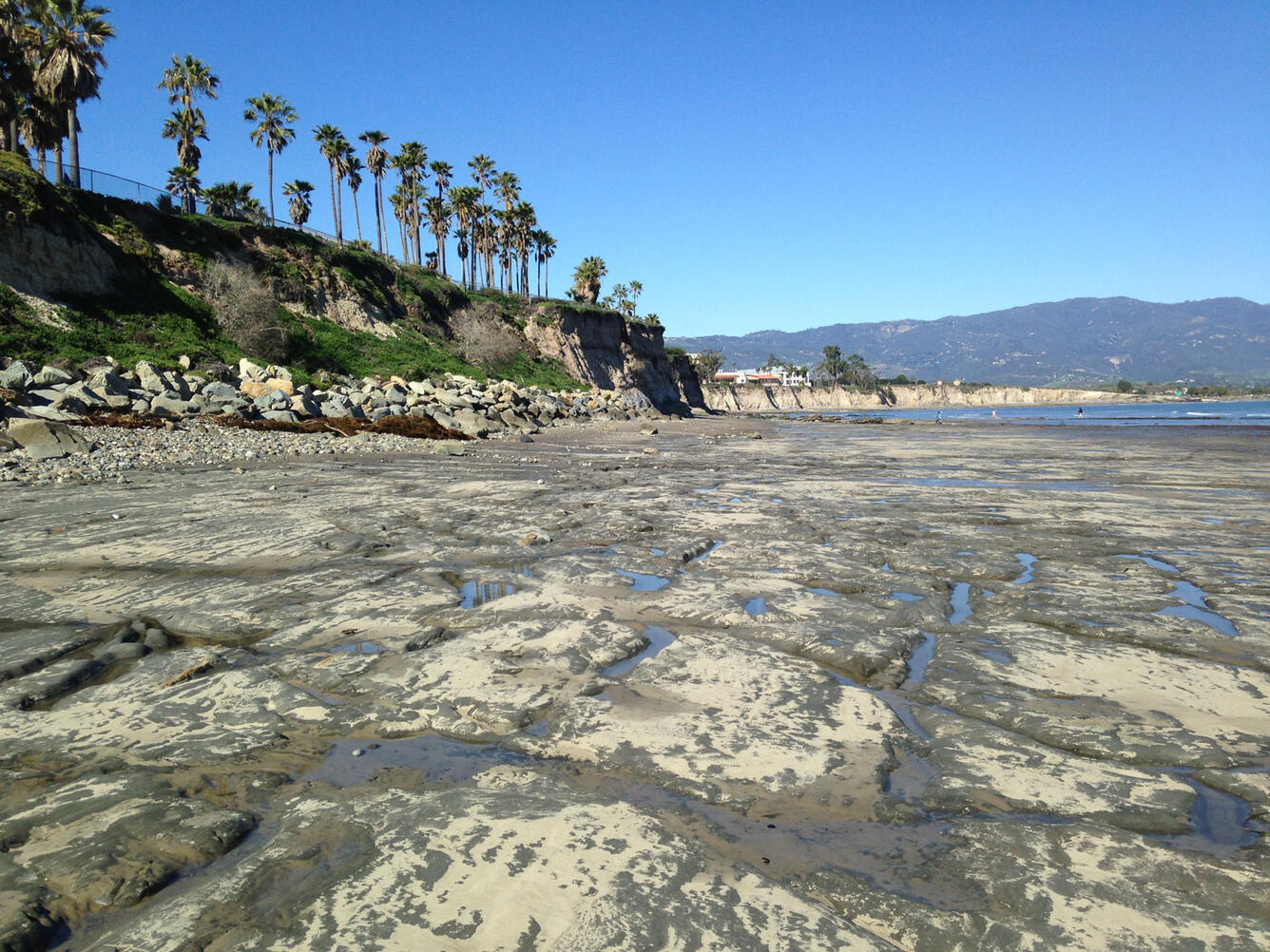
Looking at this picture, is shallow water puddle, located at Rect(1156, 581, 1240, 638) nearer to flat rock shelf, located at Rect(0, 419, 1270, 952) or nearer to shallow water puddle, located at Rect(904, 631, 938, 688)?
flat rock shelf, located at Rect(0, 419, 1270, 952)

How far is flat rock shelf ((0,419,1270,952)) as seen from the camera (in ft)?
6.05

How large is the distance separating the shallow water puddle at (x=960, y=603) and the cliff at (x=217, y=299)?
68.8 feet

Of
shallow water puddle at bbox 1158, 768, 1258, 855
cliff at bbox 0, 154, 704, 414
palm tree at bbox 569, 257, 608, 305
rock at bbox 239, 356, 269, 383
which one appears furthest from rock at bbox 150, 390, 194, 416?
palm tree at bbox 569, 257, 608, 305

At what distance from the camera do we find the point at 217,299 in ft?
89.8

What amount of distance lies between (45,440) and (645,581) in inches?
434

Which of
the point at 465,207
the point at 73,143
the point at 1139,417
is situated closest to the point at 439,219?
the point at 465,207

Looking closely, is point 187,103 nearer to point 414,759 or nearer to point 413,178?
point 413,178

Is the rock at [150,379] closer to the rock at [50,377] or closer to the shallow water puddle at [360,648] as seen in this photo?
→ the rock at [50,377]

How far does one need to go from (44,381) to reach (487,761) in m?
18.0

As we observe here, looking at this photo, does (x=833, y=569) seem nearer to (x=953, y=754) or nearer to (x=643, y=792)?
(x=953, y=754)

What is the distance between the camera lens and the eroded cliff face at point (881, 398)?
407 ft

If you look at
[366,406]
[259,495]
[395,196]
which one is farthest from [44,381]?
[395,196]

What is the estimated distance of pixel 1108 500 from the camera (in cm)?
936

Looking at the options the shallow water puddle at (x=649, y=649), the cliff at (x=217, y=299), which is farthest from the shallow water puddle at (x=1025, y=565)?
the cliff at (x=217, y=299)
